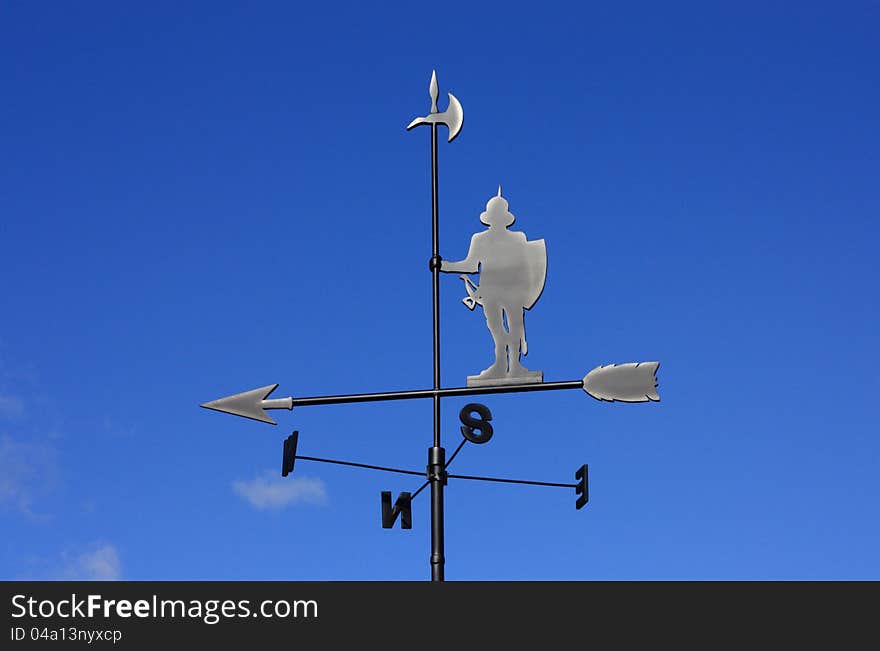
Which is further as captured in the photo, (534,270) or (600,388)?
(534,270)

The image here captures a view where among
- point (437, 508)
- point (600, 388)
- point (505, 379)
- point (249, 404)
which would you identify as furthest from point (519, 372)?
point (249, 404)

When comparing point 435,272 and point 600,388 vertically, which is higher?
point 435,272

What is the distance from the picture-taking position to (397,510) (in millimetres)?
5332

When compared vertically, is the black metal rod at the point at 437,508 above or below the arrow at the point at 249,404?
below

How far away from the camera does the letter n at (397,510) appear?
531cm

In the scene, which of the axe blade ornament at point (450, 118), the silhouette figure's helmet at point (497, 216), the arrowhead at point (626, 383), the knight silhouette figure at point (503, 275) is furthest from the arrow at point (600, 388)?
the axe blade ornament at point (450, 118)

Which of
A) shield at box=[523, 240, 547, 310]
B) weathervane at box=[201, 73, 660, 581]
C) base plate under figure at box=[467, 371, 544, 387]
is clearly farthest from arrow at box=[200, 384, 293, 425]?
shield at box=[523, 240, 547, 310]

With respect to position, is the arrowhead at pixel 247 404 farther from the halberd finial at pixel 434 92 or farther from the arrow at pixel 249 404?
the halberd finial at pixel 434 92

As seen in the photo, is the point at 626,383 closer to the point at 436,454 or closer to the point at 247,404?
the point at 436,454

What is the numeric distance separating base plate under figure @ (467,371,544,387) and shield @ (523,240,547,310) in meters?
0.36

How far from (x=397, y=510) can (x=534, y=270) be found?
134 centimetres
